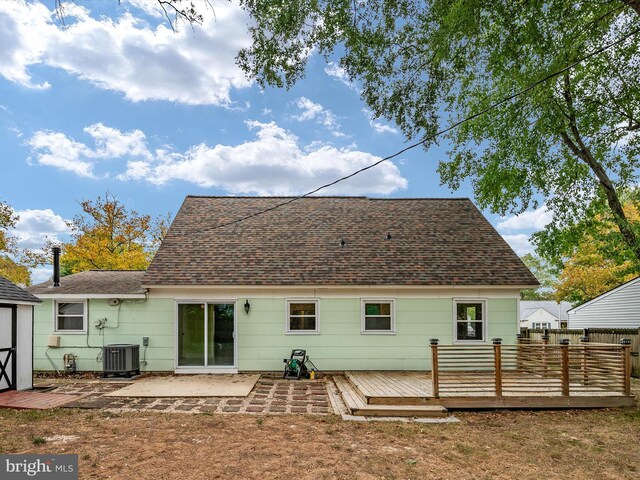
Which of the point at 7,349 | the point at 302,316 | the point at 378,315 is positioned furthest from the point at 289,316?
the point at 7,349

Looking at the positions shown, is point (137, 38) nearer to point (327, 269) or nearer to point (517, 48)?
point (327, 269)

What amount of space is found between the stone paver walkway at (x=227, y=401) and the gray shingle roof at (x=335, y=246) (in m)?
2.95

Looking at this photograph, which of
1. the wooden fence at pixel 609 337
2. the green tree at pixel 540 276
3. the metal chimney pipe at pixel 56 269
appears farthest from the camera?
the green tree at pixel 540 276

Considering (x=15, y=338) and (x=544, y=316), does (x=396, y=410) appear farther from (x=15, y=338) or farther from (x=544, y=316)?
(x=544, y=316)

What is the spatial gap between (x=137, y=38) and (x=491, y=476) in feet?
30.3

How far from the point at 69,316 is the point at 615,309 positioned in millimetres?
22433

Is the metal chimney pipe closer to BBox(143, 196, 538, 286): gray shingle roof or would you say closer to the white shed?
the white shed

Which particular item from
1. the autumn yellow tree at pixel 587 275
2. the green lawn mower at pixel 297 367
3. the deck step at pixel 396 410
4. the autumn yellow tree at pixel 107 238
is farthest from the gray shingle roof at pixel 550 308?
the deck step at pixel 396 410

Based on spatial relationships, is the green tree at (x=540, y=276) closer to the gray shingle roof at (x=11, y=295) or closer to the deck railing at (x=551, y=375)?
the deck railing at (x=551, y=375)

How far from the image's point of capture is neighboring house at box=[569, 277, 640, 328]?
59.9 feet

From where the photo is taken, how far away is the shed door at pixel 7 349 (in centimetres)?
925

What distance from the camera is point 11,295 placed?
9531mm

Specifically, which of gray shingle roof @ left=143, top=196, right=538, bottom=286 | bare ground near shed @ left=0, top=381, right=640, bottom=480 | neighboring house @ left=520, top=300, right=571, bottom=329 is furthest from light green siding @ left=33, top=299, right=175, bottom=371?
neighboring house @ left=520, top=300, right=571, bottom=329

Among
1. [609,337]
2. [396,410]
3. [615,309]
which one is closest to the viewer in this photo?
[396,410]
